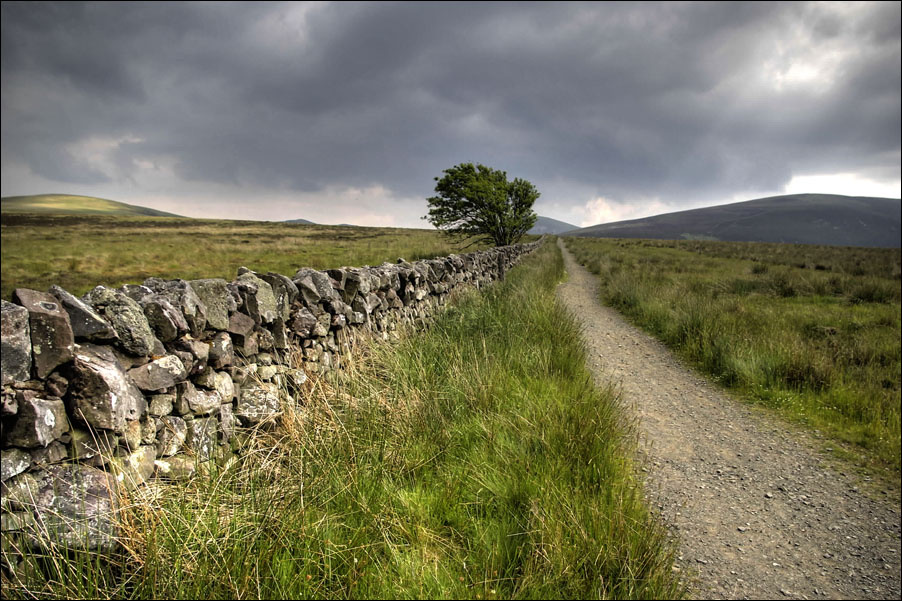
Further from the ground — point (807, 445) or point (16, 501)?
point (16, 501)

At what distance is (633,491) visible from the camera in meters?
2.72

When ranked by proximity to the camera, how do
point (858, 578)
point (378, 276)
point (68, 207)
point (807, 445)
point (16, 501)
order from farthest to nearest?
point (68, 207)
point (378, 276)
point (807, 445)
point (858, 578)
point (16, 501)

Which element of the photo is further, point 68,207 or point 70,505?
point 68,207

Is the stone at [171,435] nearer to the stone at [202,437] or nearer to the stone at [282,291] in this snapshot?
the stone at [202,437]

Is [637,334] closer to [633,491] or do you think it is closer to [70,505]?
[633,491]

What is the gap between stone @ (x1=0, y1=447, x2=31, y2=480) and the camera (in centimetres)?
158

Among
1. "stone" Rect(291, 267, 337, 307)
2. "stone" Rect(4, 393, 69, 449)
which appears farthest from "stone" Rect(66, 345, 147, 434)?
"stone" Rect(291, 267, 337, 307)

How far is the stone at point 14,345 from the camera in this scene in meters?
1.63

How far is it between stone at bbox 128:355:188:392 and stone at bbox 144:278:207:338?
30 cm

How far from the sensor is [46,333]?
5.86 feet

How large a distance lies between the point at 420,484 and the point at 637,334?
24.4 feet

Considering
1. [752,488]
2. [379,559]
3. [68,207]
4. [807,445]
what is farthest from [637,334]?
[68,207]

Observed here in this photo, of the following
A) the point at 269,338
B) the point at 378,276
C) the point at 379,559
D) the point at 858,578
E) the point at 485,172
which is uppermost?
the point at 485,172

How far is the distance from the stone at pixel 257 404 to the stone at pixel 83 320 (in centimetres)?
117
